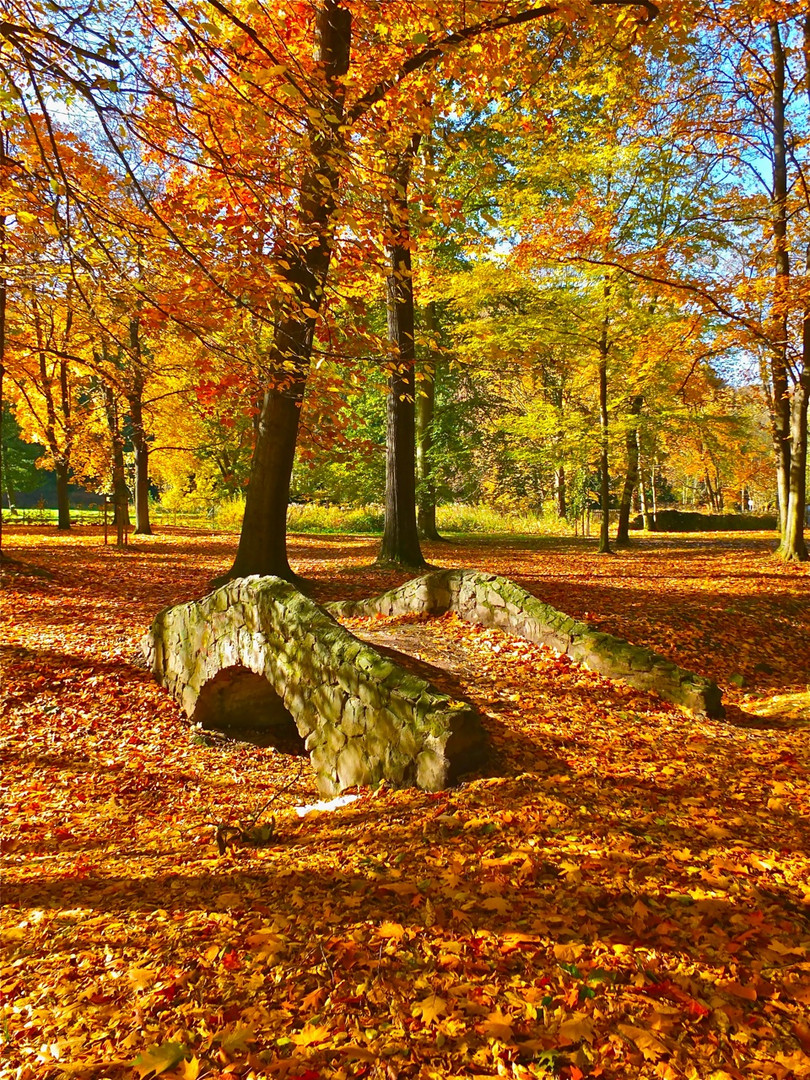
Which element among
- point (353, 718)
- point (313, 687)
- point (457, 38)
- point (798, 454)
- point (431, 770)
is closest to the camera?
point (431, 770)

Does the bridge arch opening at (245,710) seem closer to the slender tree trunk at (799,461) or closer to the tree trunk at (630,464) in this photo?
the slender tree trunk at (799,461)

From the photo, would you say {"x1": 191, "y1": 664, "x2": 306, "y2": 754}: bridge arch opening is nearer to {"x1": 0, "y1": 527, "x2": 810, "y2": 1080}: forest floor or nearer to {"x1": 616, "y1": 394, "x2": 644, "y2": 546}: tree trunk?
{"x1": 0, "y1": 527, "x2": 810, "y2": 1080}: forest floor

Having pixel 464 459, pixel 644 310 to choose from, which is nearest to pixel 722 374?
pixel 644 310

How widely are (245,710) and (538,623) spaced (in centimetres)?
338

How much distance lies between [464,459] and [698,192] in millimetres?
8434

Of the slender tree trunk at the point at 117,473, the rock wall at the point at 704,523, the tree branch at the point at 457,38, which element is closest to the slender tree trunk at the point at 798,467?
the tree branch at the point at 457,38

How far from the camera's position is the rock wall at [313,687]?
4.11m

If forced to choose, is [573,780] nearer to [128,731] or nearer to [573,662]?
[573,662]

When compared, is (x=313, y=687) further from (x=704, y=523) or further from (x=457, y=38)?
(x=704, y=523)

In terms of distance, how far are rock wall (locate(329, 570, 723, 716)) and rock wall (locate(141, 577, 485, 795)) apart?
2.15 m

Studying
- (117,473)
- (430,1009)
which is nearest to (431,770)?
(430,1009)

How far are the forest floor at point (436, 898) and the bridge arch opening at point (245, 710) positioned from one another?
0.93 feet

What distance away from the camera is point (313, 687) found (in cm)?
→ 518

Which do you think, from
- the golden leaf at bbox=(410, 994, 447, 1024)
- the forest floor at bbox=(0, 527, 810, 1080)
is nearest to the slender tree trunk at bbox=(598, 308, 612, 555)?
the forest floor at bbox=(0, 527, 810, 1080)
